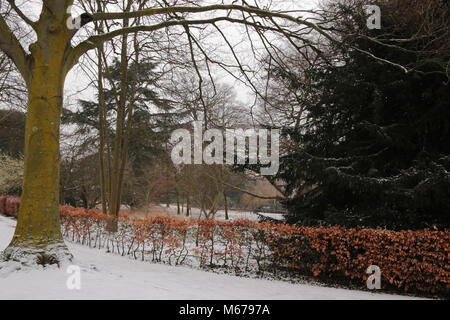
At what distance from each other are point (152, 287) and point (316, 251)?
388 centimetres

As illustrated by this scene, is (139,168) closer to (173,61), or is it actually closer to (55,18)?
(173,61)

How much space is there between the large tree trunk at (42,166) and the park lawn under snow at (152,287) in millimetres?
443

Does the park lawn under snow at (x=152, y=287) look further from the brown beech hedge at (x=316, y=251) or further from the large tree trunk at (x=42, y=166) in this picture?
the brown beech hedge at (x=316, y=251)

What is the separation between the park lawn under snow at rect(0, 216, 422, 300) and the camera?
137 inches

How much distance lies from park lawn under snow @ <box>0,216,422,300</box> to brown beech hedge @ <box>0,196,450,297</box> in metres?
0.58
